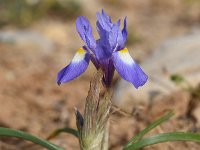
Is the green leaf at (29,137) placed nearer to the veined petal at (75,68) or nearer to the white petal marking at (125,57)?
the veined petal at (75,68)

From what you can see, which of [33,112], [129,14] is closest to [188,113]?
[33,112]

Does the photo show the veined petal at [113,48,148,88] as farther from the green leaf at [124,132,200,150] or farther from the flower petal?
the green leaf at [124,132,200,150]

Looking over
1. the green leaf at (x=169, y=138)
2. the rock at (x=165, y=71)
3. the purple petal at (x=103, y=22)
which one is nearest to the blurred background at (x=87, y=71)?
the rock at (x=165, y=71)

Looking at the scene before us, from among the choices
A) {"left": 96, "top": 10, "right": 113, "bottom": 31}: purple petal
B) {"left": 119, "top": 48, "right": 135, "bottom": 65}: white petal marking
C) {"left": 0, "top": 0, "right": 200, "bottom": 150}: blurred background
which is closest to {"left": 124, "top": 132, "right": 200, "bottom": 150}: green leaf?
{"left": 0, "top": 0, "right": 200, "bottom": 150}: blurred background

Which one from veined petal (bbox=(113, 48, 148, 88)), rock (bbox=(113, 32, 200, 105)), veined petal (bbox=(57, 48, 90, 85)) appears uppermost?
veined petal (bbox=(57, 48, 90, 85))

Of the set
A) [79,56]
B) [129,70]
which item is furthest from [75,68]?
[129,70]

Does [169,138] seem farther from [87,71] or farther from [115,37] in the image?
[87,71]
